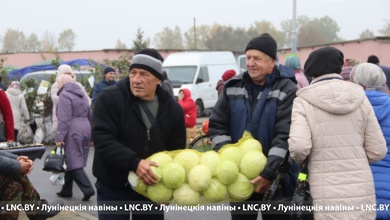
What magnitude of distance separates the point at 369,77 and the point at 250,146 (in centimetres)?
119

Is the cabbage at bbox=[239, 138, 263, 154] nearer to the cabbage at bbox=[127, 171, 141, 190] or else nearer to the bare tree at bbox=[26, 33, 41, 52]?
the cabbage at bbox=[127, 171, 141, 190]

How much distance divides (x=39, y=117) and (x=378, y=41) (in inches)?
635

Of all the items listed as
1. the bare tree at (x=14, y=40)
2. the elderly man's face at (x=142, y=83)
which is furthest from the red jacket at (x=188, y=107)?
the bare tree at (x=14, y=40)

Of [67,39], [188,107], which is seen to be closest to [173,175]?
[188,107]

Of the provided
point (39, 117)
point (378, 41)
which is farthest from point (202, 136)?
point (378, 41)

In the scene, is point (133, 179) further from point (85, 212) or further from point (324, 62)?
point (85, 212)

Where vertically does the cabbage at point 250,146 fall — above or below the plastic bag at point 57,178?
above

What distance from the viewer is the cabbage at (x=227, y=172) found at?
3.81m

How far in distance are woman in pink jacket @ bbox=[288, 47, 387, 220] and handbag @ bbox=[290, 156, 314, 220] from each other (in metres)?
0.03

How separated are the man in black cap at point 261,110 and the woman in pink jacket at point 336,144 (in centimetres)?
30

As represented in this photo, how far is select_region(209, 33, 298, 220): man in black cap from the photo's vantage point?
402 centimetres

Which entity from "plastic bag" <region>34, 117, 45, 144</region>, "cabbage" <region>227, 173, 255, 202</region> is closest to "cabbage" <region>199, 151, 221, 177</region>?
"cabbage" <region>227, 173, 255, 202</region>

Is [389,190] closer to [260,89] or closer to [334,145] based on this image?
[334,145]

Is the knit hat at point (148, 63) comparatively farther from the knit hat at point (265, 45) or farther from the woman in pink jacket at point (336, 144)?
the woman in pink jacket at point (336, 144)
